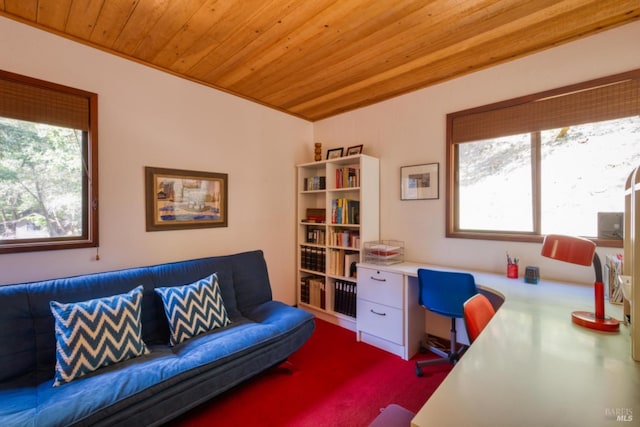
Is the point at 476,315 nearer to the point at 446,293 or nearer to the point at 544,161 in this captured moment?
the point at 446,293

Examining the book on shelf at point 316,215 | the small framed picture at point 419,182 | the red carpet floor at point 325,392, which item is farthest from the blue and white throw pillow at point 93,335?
the small framed picture at point 419,182

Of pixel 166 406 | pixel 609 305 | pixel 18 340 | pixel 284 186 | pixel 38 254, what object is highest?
pixel 284 186

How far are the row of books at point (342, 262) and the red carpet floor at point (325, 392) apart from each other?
785 millimetres

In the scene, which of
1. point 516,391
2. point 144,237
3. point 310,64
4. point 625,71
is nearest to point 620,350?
point 516,391

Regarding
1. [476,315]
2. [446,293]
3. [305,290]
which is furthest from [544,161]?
[305,290]

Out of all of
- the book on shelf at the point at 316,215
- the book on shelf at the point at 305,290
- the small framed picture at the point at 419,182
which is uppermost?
the small framed picture at the point at 419,182

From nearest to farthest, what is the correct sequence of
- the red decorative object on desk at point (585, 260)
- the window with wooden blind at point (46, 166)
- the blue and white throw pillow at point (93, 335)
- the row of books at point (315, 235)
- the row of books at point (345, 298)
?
the red decorative object on desk at point (585, 260), the blue and white throw pillow at point (93, 335), the window with wooden blind at point (46, 166), the row of books at point (345, 298), the row of books at point (315, 235)

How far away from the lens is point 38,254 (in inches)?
76.2

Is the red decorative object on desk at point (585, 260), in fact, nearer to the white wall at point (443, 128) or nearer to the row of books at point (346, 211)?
the white wall at point (443, 128)

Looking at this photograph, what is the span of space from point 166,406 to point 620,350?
201 cm

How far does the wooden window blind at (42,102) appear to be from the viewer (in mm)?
1829

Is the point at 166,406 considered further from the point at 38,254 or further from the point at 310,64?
the point at 310,64

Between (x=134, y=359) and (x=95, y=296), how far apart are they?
0.50 metres

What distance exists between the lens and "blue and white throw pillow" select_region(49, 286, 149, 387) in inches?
59.7
